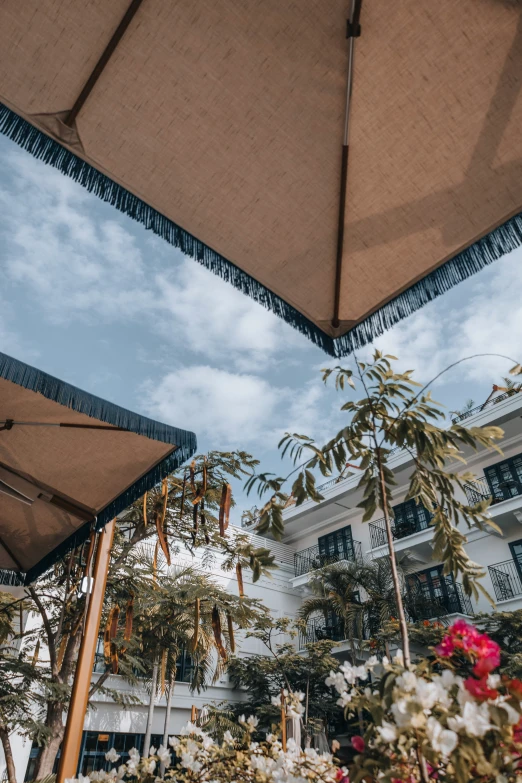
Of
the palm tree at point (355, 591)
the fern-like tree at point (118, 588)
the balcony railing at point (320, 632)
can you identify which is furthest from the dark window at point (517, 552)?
the fern-like tree at point (118, 588)

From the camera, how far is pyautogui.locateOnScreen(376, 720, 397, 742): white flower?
1002 millimetres

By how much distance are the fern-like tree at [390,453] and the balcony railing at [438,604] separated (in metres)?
13.3

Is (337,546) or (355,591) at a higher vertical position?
(337,546)

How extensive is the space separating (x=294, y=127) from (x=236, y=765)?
8.39ft

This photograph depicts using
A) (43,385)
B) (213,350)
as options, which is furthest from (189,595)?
(43,385)

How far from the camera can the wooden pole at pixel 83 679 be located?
2746 millimetres

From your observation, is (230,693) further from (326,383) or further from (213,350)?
(326,383)

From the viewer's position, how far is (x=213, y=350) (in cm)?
872

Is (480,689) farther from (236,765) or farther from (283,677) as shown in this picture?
(283,677)

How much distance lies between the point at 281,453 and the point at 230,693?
1711 centimetres

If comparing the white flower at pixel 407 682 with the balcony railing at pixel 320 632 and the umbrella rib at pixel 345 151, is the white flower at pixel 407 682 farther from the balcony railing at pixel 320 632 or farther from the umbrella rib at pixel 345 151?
the balcony railing at pixel 320 632

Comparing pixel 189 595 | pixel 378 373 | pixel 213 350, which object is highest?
pixel 213 350

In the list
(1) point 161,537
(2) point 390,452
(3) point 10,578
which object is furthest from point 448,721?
(3) point 10,578

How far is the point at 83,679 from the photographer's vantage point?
117 inches
